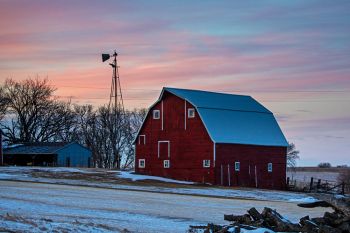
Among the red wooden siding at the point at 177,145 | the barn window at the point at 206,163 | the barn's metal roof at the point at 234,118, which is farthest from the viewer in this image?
the barn's metal roof at the point at 234,118

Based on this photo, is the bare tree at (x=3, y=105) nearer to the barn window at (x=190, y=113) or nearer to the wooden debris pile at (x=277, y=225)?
the barn window at (x=190, y=113)

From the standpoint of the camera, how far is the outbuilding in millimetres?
85938

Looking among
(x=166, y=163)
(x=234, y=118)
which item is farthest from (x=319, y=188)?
(x=166, y=163)

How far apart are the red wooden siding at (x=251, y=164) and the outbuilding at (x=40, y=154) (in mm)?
30789

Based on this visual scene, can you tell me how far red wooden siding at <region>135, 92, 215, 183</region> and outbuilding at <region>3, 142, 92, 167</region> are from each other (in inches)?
848

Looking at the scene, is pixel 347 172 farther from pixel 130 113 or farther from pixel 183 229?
pixel 130 113

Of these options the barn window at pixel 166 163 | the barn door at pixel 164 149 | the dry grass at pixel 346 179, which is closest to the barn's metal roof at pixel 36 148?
the barn door at pixel 164 149

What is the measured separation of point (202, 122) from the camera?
62.4m

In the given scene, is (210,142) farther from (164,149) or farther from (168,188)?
(168,188)

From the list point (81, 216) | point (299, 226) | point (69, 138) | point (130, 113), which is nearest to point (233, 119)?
point (81, 216)

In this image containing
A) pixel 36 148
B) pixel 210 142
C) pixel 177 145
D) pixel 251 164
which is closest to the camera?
pixel 210 142

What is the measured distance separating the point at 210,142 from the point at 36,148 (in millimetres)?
32708

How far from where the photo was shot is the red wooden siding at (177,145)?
62.5 metres

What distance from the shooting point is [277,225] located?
64.7 feet
